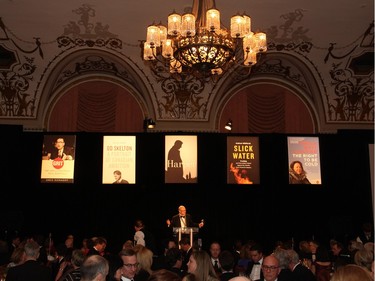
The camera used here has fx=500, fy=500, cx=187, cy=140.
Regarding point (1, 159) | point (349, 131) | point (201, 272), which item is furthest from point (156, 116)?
point (201, 272)

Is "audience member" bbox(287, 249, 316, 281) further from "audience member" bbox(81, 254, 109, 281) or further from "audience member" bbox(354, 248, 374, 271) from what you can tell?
"audience member" bbox(81, 254, 109, 281)

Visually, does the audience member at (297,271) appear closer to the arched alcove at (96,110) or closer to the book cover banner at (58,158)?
the book cover banner at (58,158)

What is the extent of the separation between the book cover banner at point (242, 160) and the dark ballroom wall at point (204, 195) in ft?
0.50

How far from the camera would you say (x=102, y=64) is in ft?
41.5

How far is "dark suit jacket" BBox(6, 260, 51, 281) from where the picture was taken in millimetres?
4387

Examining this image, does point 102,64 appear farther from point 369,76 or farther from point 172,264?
point 172,264

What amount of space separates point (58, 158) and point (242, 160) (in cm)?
457

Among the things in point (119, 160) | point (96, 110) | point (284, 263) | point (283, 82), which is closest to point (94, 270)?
point (284, 263)

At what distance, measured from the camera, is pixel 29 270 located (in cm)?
444

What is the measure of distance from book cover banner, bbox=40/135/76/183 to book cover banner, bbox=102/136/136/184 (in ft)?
2.71

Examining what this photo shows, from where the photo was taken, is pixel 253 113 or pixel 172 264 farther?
pixel 253 113

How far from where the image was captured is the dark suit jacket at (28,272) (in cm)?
439

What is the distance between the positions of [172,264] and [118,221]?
7.12m

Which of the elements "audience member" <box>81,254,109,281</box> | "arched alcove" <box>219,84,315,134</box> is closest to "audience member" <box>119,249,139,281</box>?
"audience member" <box>81,254,109,281</box>
